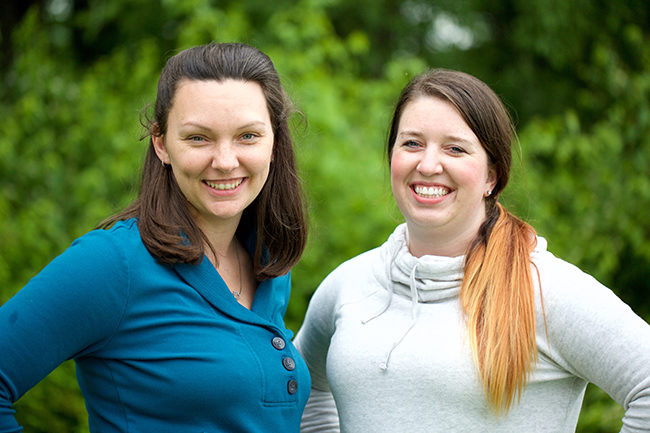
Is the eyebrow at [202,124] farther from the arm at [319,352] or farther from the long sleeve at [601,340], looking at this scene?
→ the long sleeve at [601,340]

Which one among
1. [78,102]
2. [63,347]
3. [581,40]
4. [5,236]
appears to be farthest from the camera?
[581,40]

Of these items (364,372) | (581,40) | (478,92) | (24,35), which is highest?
(581,40)

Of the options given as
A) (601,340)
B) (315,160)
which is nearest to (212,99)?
(601,340)

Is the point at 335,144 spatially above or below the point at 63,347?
above

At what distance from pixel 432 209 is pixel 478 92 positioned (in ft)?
1.34

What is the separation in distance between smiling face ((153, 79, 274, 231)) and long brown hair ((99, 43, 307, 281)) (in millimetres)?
39

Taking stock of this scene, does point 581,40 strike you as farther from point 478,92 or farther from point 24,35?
point 478,92

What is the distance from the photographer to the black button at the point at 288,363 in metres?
2.15

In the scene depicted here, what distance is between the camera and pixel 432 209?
2.27 metres

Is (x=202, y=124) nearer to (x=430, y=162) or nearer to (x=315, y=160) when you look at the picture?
(x=430, y=162)

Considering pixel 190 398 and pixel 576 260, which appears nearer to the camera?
pixel 190 398

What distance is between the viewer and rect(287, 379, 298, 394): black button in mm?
2148

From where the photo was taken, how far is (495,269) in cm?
221

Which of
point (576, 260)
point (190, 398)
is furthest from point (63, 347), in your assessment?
point (576, 260)
